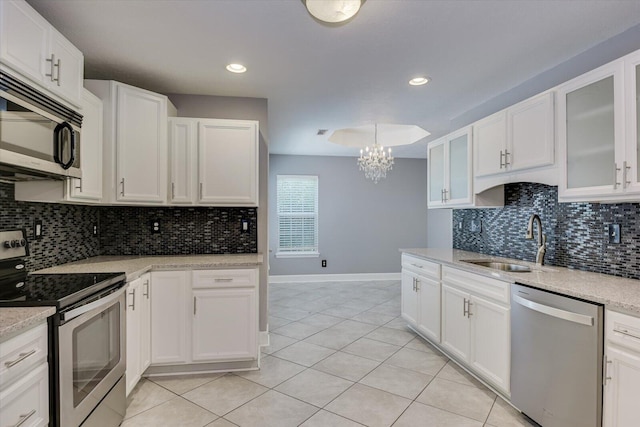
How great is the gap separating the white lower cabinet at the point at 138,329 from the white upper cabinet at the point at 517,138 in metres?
2.97

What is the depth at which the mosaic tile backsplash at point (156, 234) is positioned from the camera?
2.77 meters

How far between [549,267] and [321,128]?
3.05 meters

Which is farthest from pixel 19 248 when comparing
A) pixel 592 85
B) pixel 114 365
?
pixel 592 85

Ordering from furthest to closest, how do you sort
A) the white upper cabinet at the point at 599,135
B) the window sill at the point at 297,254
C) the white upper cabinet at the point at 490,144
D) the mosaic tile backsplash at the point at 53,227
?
the window sill at the point at 297,254 → the white upper cabinet at the point at 490,144 → the mosaic tile backsplash at the point at 53,227 → the white upper cabinet at the point at 599,135

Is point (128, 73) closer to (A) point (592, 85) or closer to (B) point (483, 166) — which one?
Result: (B) point (483, 166)

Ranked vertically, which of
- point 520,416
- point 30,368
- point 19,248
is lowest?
point 520,416

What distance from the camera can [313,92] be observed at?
314 centimetres

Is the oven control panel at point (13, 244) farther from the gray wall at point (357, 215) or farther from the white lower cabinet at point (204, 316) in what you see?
the gray wall at point (357, 215)

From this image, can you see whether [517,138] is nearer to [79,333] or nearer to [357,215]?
[79,333]

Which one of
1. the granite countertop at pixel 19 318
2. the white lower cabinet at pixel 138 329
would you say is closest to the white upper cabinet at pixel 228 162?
the white lower cabinet at pixel 138 329

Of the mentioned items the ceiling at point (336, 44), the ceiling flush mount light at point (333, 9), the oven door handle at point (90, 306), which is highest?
Result: the ceiling at point (336, 44)

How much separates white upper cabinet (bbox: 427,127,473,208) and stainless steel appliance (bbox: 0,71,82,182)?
10.3ft

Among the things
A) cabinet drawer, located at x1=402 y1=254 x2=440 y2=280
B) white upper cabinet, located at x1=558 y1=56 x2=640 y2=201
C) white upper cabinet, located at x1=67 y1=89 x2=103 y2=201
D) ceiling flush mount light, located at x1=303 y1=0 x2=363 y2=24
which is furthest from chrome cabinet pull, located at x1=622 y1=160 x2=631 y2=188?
white upper cabinet, located at x1=67 y1=89 x2=103 y2=201

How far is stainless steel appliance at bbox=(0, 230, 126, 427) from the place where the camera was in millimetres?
1455
